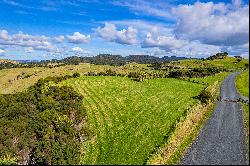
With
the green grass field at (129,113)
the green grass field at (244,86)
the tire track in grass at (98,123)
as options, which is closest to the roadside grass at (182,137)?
the green grass field at (129,113)

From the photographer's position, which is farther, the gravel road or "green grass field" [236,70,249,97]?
"green grass field" [236,70,249,97]

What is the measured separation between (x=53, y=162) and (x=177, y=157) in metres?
13.6

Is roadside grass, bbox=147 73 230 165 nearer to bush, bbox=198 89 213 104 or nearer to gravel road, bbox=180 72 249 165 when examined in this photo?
gravel road, bbox=180 72 249 165

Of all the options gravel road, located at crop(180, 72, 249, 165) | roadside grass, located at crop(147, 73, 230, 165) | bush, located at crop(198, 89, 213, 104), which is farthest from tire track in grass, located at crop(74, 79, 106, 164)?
bush, located at crop(198, 89, 213, 104)

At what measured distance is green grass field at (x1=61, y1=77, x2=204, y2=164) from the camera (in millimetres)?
37750

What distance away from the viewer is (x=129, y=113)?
53.9m

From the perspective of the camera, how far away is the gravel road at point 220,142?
31702 millimetres

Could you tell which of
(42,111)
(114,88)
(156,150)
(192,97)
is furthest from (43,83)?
(156,150)

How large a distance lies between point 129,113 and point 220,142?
18.8m

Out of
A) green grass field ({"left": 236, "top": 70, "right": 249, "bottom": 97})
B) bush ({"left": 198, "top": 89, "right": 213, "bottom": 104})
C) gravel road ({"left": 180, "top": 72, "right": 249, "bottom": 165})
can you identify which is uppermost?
bush ({"left": 198, "top": 89, "right": 213, "bottom": 104})

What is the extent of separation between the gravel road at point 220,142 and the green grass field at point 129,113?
466 cm

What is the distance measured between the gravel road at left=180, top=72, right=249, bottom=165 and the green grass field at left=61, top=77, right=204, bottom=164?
4.66m

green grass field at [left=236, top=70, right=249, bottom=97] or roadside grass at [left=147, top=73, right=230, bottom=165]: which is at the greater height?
green grass field at [left=236, top=70, right=249, bottom=97]

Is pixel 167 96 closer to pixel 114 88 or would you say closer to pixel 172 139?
pixel 114 88
